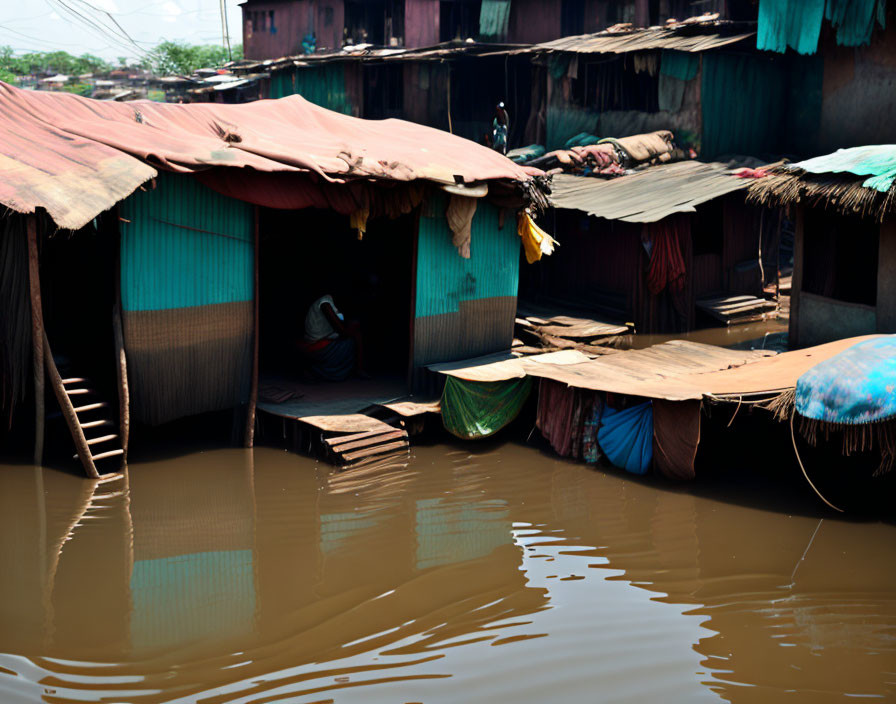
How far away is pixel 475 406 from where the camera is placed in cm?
1173

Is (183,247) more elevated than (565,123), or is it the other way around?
(565,123)

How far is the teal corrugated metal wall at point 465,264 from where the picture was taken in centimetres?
1238

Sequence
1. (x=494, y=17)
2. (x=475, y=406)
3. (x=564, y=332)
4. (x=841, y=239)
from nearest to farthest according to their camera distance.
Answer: (x=475, y=406) → (x=841, y=239) → (x=564, y=332) → (x=494, y=17)

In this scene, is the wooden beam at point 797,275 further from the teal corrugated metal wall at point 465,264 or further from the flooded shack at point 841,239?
the teal corrugated metal wall at point 465,264

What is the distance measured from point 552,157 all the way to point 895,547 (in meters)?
12.9

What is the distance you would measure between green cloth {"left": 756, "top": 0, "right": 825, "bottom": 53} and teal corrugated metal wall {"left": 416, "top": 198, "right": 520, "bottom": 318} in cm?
883

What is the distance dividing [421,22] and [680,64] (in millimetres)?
11535

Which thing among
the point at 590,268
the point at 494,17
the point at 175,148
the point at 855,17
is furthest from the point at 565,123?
the point at 175,148

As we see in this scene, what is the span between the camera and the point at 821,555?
8750 millimetres

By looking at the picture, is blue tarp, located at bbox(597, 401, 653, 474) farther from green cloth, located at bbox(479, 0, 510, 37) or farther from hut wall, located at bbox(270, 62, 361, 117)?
green cloth, located at bbox(479, 0, 510, 37)

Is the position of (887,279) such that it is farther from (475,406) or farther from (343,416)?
(343,416)

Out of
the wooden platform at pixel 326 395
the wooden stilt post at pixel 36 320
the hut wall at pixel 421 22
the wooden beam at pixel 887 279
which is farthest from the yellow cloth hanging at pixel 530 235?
the hut wall at pixel 421 22

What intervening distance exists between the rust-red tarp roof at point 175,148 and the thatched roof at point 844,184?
339cm

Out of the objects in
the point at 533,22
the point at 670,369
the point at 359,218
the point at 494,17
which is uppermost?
the point at 494,17
